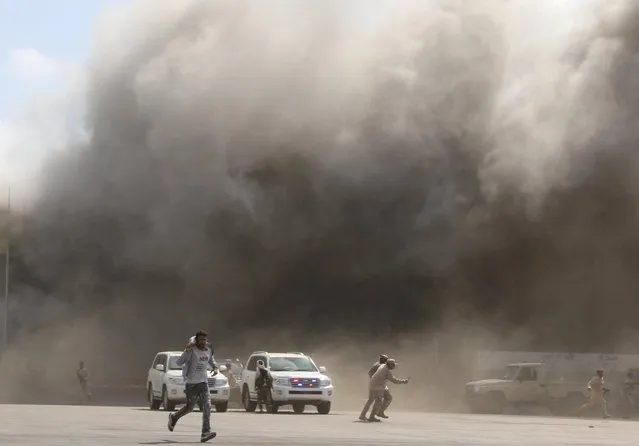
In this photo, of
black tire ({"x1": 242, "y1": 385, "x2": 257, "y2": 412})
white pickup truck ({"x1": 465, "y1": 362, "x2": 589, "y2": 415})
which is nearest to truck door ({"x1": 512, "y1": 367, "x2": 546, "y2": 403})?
white pickup truck ({"x1": 465, "y1": 362, "x2": 589, "y2": 415})

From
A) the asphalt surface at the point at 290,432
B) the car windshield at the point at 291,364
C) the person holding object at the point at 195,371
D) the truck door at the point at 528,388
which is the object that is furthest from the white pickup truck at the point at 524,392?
the person holding object at the point at 195,371

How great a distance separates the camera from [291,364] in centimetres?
3491

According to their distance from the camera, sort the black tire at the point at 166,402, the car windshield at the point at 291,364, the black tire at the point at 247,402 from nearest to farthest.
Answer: the black tire at the point at 166,402 < the car windshield at the point at 291,364 < the black tire at the point at 247,402

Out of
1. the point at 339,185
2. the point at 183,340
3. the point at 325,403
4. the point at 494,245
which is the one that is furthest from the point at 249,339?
the point at 325,403

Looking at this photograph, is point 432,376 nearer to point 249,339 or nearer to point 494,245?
point 494,245

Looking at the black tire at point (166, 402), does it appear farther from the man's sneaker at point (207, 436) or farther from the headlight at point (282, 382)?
the man's sneaker at point (207, 436)

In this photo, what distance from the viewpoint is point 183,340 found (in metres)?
60.5

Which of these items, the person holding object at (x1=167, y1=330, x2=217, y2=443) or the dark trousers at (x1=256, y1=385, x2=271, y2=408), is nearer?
the person holding object at (x1=167, y1=330, x2=217, y2=443)

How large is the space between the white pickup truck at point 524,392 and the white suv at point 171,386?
35.5 feet

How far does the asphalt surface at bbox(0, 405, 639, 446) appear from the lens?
62.7 feet

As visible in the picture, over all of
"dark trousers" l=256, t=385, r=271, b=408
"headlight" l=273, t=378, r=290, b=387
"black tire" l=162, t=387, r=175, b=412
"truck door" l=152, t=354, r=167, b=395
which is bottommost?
"black tire" l=162, t=387, r=175, b=412

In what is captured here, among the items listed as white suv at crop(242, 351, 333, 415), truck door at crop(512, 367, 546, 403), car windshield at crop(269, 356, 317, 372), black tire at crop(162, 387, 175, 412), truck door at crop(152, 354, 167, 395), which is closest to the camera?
black tire at crop(162, 387, 175, 412)

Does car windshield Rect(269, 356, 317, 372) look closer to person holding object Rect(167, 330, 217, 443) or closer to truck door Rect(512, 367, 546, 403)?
truck door Rect(512, 367, 546, 403)

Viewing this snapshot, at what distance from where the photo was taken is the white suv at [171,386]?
33.3 m
